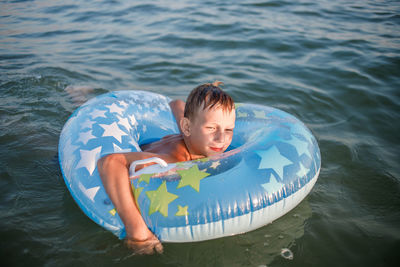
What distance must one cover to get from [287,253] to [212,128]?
1.07m

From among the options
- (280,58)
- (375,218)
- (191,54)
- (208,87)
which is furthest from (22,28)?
(375,218)

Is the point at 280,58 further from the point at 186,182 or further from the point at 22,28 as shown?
the point at 22,28

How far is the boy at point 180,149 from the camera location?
2.28m

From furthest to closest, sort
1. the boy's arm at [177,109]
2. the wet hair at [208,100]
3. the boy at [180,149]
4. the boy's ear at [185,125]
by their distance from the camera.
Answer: the boy's arm at [177,109]
the boy's ear at [185,125]
the wet hair at [208,100]
the boy at [180,149]

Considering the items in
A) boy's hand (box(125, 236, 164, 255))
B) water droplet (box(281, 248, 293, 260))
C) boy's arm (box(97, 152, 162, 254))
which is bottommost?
water droplet (box(281, 248, 293, 260))

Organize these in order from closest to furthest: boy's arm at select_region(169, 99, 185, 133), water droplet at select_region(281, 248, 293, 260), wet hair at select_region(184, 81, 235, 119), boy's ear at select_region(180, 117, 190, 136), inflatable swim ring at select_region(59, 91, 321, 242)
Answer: inflatable swim ring at select_region(59, 91, 321, 242)
water droplet at select_region(281, 248, 293, 260)
wet hair at select_region(184, 81, 235, 119)
boy's ear at select_region(180, 117, 190, 136)
boy's arm at select_region(169, 99, 185, 133)

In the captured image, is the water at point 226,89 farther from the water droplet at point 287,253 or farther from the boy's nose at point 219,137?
the boy's nose at point 219,137

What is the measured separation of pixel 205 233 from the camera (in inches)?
87.0

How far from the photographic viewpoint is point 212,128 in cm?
259

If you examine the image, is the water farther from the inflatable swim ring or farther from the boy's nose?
the boy's nose

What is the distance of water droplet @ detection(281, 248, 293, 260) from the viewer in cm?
239

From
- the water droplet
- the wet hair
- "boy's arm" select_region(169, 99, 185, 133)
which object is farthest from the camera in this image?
"boy's arm" select_region(169, 99, 185, 133)

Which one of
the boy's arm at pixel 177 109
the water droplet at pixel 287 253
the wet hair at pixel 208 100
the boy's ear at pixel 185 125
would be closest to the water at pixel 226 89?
the water droplet at pixel 287 253

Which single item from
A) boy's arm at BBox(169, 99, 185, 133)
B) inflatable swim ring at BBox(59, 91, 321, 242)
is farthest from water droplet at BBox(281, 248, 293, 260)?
boy's arm at BBox(169, 99, 185, 133)
